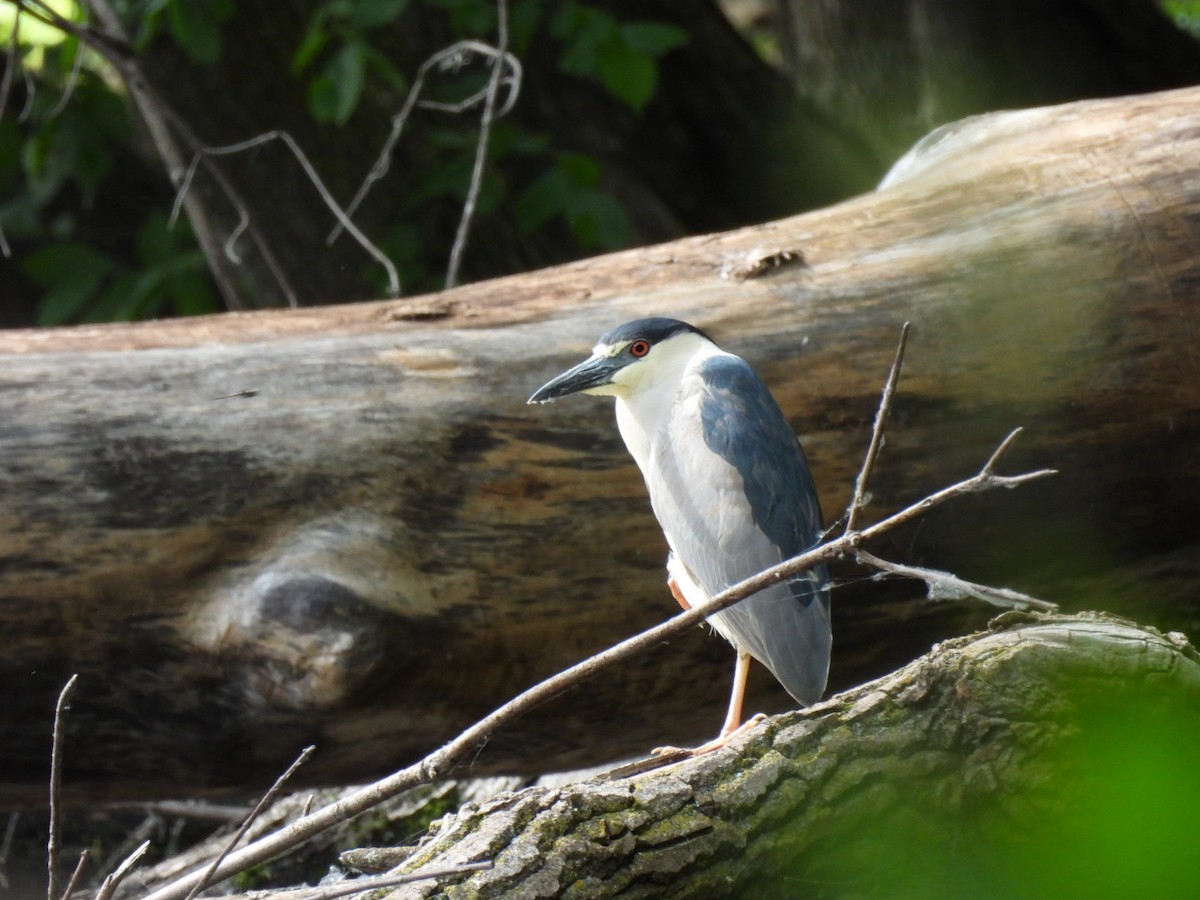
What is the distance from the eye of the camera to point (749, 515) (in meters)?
2.45

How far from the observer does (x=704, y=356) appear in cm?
264

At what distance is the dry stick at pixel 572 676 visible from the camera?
121 cm

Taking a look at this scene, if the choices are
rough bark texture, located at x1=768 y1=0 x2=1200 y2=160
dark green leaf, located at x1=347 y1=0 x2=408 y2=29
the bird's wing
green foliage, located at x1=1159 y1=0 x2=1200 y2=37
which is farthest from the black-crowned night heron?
green foliage, located at x1=1159 y1=0 x2=1200 y2=37

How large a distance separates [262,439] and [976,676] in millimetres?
1666

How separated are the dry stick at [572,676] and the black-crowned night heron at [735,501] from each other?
1059 mm

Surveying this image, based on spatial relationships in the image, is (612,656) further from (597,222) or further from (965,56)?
(965,56)

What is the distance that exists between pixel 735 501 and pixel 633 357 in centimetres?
40

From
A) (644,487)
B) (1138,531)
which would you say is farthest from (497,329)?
(1138,531)

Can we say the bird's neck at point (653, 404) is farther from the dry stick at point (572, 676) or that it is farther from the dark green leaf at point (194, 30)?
the dark green leaf at point (194, 30)

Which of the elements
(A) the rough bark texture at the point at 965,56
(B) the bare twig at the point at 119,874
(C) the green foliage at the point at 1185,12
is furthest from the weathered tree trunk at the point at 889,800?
(C) the green foliage at the point at 1185,12

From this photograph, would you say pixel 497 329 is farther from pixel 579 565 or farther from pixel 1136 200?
pixel 1136 200

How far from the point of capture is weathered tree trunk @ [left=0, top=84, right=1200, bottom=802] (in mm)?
2461

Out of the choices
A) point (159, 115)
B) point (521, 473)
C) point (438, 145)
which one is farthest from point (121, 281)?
point (521, 473)

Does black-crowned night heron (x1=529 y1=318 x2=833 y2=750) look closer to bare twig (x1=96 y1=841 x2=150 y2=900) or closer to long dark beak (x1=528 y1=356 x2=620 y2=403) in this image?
long dark beak (x1=528 y1=356 x2=620 y2=403)
